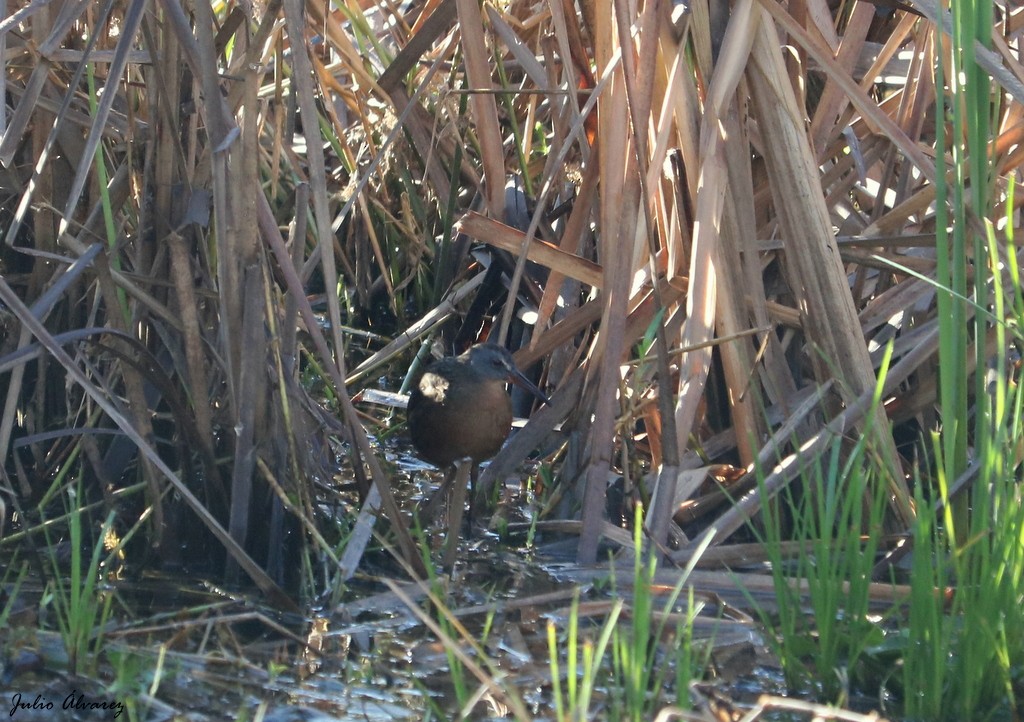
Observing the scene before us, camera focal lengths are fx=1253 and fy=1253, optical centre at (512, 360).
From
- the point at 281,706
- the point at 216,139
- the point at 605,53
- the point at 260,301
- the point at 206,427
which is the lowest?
the point at 281,706

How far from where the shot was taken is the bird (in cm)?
374

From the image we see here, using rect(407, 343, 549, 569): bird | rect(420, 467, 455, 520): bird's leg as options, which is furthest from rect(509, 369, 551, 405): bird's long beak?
rect(420, 467, 455, 520): bird's leg

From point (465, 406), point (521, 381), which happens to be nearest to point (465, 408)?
point (465, 406)

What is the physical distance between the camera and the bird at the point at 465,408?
3.74m

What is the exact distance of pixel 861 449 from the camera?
2.21m

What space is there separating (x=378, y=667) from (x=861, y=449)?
3.23 ft

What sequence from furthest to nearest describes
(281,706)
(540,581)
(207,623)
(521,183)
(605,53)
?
(521,183) → (605,53) → (540,581) → (207,623) → (281,706)

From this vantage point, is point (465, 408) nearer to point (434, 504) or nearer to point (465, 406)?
point (465, 406)

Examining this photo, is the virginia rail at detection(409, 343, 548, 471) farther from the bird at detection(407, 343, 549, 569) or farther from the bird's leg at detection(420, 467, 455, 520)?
the bird's leg at detection(420, 467, 455, 520)

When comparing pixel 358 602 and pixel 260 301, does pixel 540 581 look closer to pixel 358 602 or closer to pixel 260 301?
pixel 358 602

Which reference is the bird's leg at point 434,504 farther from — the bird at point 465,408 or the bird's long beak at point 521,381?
the bird's long beak at point 521,381

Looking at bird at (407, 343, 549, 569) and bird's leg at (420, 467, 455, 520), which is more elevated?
bird at (407, 343, 549, 569)

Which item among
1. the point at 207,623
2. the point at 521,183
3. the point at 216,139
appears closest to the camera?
the point at 207,623

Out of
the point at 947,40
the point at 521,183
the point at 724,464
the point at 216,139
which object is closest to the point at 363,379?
the point at 521,183
